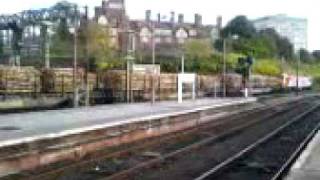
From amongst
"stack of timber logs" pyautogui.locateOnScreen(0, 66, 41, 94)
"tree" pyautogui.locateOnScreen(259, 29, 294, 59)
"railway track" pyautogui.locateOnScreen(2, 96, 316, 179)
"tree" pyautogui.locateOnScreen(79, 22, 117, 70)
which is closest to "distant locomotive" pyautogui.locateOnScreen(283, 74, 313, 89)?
"tree" pyautogui.locateOnScreen(259, 29, 294, 59)

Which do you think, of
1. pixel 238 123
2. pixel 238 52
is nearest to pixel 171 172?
pixel 238 123

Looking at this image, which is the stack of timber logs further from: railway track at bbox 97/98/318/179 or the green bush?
the green bush

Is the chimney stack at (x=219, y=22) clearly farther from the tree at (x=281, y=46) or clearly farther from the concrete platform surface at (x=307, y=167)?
the concrete platform surface at (x=307, y=167)

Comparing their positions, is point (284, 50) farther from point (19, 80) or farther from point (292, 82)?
point (19, 80)

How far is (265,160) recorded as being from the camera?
2178 cm

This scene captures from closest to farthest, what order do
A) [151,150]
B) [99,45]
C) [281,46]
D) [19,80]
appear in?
[151,150]
[19,80]
[99,45]
[281,46]

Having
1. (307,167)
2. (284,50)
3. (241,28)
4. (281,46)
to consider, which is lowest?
(307,167)

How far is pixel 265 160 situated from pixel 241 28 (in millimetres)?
142458

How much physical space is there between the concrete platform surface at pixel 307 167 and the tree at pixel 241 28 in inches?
5560

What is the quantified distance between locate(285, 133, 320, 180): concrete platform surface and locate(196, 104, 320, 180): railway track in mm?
476

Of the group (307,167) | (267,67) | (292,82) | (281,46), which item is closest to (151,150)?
(307,167)

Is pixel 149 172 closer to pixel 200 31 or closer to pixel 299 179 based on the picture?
pixel 299 179

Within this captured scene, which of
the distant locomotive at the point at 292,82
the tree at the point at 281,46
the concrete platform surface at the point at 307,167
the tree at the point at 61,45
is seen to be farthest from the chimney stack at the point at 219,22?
the concrete platform surface at the point at 307,167

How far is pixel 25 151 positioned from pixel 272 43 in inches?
5657
